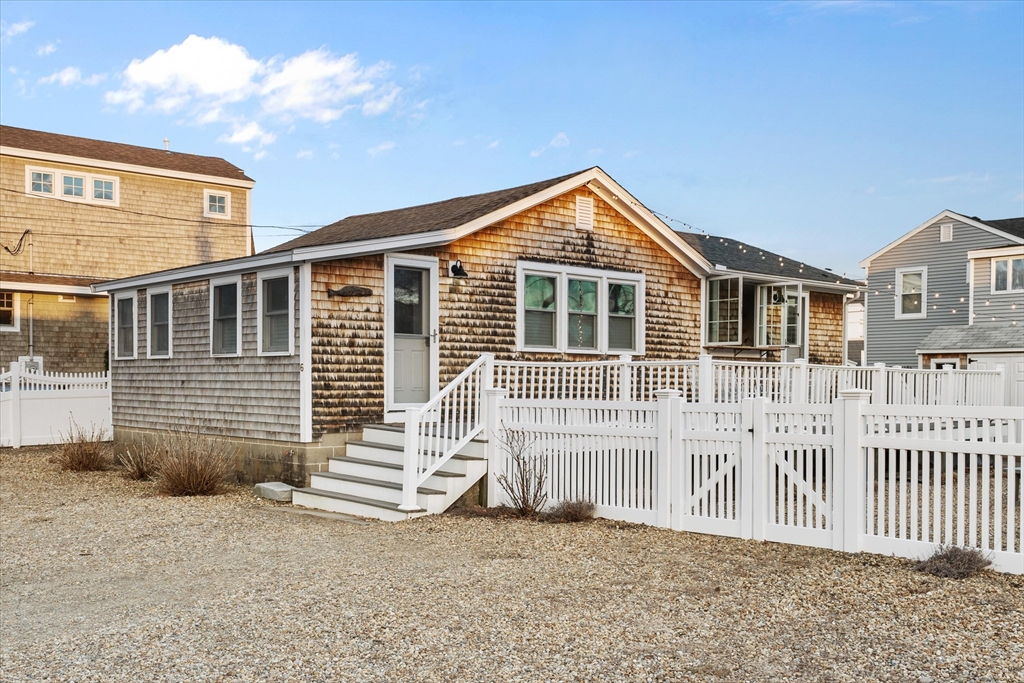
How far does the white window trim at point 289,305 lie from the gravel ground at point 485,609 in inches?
127

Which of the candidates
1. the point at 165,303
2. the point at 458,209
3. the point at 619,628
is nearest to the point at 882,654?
the point at 619,628

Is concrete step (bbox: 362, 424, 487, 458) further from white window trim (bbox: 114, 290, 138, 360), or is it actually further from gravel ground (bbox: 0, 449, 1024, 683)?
white window trim (bbox: 114, 290, 138, 360)

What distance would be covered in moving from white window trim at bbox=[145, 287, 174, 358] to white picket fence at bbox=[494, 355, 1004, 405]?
507 centimetres

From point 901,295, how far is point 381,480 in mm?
25116

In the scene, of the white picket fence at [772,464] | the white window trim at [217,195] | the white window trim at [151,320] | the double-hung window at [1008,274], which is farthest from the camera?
the double-hung window at [1008,274]

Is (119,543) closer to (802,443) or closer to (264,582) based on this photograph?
(264,582)

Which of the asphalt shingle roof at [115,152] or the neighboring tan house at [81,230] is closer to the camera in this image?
the neighboring tan house at [81,230]

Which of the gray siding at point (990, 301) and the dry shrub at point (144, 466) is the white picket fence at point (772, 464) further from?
the gray siding at point (990, 301)

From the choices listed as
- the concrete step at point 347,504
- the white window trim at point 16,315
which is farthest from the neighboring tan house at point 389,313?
the white window trim at point 16,315

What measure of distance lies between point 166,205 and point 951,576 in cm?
2322

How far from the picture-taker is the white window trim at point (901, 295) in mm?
30594

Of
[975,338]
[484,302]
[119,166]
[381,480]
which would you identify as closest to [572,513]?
[381,480]

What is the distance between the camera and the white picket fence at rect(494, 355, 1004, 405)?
11305 millimetres

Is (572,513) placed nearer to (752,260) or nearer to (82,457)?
(82,457)
